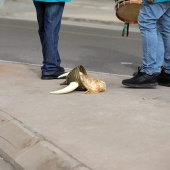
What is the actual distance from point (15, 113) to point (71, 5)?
15.6 m

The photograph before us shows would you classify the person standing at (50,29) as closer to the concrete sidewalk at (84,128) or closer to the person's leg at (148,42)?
the concrete sidewalk at (84,128)

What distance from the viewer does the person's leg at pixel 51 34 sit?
6863 millimetres

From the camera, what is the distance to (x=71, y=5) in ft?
67.9

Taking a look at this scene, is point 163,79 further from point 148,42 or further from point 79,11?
point 79,11

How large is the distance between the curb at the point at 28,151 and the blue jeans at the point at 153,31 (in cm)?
198

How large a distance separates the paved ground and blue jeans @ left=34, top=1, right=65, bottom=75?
0.51 meters

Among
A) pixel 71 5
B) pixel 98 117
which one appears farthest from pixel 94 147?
pixel 71 5

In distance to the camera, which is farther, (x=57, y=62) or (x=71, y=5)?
(x=71, y=5)

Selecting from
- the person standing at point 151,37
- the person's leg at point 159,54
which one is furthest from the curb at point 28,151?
the person's leg at point 159,54

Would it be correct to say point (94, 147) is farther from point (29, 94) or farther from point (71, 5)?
point (71, 5)

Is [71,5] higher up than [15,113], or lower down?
lower down

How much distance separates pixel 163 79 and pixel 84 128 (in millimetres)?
2173

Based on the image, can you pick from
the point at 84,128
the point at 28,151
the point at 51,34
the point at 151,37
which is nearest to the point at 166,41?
the point at 151,37

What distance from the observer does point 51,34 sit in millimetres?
6961
